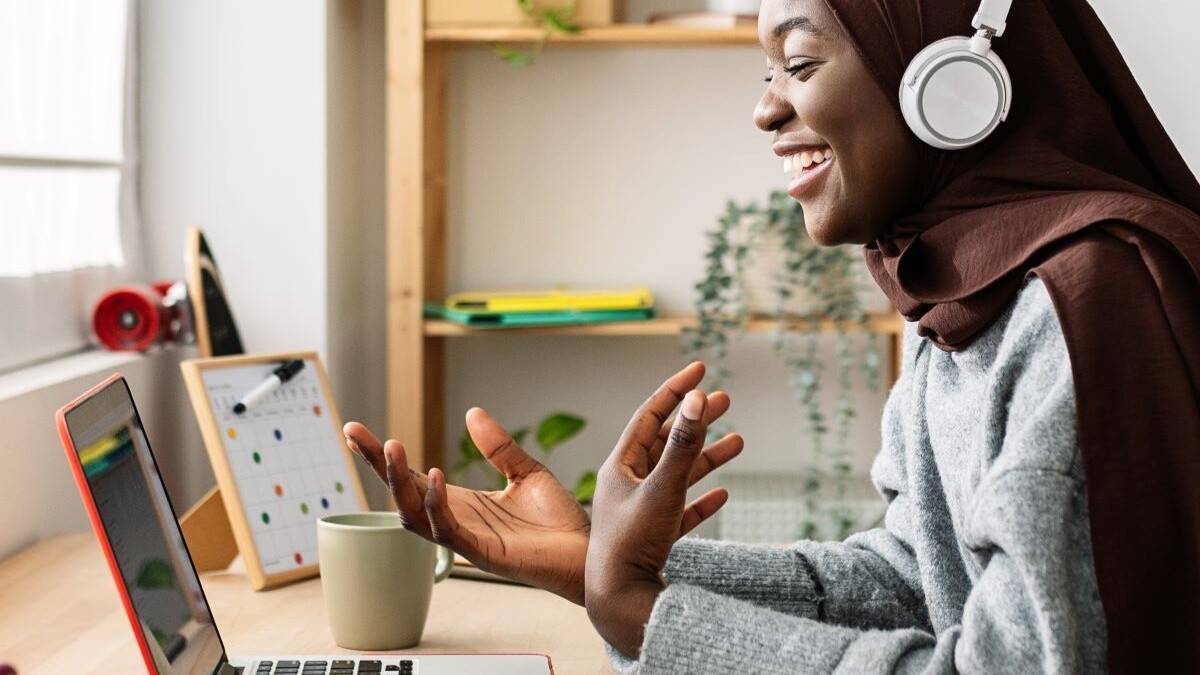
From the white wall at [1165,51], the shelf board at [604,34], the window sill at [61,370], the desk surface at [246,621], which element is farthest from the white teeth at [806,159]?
the white wall at [1165,51]

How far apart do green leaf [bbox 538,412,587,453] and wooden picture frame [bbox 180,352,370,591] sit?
0.89 metres

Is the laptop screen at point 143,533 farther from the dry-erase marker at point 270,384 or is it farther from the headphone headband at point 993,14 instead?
the headphone headband at point 993,14

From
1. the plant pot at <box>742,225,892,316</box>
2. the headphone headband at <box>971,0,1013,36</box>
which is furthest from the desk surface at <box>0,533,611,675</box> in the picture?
the plant pot at <box>742,225,892,316</box>

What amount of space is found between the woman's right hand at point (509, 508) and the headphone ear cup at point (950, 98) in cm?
26

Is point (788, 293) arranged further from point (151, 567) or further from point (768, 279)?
point (151, 567)

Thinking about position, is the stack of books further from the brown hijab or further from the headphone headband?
the headphone headband

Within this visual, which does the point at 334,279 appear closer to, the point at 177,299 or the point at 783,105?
the point at 177,299

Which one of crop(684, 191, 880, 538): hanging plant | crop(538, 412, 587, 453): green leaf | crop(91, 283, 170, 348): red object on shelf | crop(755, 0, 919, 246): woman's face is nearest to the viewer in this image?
crop(755, 0, 919, 246): woman's face

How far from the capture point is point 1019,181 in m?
0.99

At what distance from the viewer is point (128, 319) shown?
1949mm

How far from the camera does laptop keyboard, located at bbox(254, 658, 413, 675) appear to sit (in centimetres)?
105

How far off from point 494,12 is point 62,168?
76 centimetres

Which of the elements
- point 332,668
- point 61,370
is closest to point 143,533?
point 332,668

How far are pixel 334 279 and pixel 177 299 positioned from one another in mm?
325
